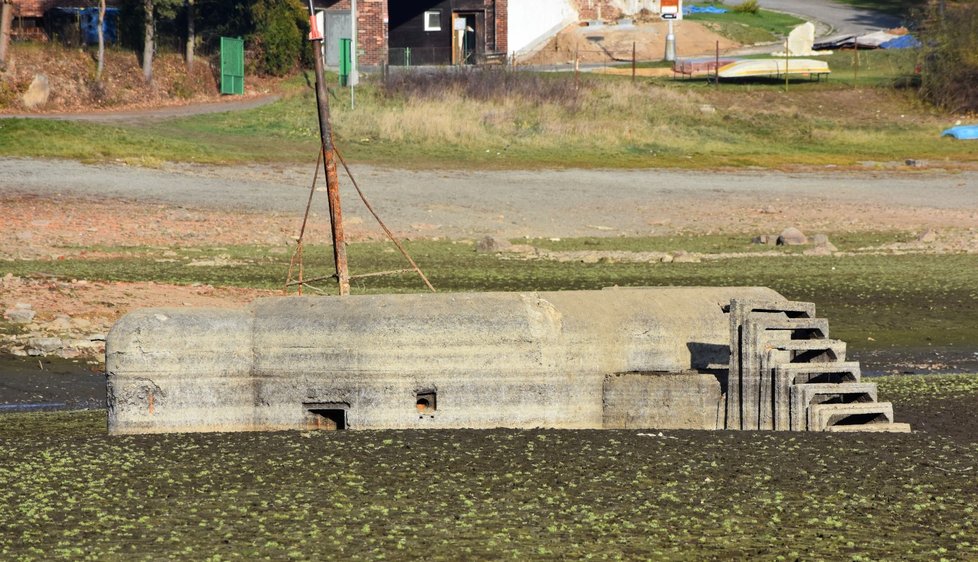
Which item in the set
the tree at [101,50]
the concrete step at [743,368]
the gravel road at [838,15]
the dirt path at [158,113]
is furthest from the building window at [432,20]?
the concrete step at [743,368]

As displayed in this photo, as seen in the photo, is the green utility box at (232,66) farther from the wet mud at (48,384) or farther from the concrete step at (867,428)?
the concrete step at (867,428)

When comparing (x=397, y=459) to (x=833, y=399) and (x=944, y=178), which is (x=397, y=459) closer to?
(x=833, y=399)

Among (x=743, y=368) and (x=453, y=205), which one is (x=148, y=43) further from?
(x=743, y=368)

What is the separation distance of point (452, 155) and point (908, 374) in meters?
20.4

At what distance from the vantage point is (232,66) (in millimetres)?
45938

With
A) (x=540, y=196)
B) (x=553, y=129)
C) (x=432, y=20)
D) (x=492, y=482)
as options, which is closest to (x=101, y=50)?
(x=553, y=129)

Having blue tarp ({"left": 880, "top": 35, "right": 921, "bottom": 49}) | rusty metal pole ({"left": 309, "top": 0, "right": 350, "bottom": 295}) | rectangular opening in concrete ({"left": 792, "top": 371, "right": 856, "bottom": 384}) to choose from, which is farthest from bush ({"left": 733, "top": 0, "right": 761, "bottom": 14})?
rectangular opening in concrete ({"left": 792, "top": 371, "right": 856, "bottom": 384})

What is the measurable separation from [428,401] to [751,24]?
57314 mm

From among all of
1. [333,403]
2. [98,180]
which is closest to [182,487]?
[333,403]

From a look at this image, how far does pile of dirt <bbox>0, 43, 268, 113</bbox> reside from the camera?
40003 millimetres

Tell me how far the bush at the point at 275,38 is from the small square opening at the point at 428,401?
127ft

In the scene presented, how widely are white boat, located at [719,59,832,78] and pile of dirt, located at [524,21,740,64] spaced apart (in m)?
8.90

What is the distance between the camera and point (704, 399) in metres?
10.7

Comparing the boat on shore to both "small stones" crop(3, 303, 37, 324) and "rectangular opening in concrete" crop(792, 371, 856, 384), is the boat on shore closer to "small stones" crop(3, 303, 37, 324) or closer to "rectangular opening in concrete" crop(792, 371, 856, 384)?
"small stones" crop(3, 303, 37, 324)
